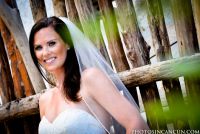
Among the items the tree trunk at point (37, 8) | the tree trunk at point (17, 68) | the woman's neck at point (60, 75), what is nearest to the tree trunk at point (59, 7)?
the tree trunk at point (37, 8)

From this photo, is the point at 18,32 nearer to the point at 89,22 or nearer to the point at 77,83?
the point at 89,22

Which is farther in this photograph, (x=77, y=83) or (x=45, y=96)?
(x=45, y=96)

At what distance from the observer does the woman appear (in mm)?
1805

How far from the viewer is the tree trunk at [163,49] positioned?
2232mm

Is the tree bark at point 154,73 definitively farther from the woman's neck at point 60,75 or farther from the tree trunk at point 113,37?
the woman's neck at point 60,75

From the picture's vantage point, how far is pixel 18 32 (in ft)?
7.87

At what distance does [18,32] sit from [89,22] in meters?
0.60

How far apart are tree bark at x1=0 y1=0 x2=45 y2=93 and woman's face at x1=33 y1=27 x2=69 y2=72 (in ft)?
1.59

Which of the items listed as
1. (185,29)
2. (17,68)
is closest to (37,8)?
(17,68)

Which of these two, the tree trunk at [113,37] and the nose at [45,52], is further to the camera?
the tree trunk at [113,37]

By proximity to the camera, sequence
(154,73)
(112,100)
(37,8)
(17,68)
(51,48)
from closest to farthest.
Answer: (112,100), (51,48), (154,73), (37,8), (17,68)

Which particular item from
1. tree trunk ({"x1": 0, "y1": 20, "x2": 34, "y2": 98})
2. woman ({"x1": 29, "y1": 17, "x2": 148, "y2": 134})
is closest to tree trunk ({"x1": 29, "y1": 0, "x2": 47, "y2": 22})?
tree trunk ({"x1": 0, "y1": 20, "x2": 34, "y2": 98})

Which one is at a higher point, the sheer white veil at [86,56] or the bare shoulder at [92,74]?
the sheer white veil at [86,56]

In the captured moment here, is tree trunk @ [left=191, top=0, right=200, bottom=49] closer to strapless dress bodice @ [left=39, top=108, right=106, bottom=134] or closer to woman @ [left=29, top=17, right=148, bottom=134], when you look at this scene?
woman @ [left=29, top=17, right=148, bottom=134]
